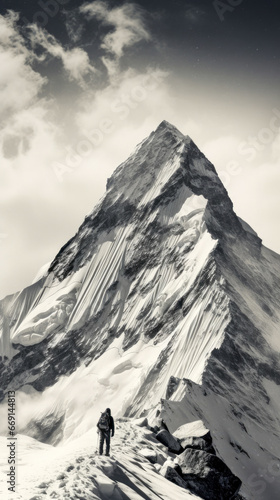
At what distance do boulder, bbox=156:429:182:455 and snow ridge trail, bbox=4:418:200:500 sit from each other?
861mm

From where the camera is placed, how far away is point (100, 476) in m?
27.2

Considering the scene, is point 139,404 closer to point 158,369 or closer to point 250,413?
point 158,369

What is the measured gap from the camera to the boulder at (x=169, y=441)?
40.9 m

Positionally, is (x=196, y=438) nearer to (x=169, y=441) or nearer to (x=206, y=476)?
(x=169, y=441)

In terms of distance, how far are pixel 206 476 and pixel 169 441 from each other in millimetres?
5468

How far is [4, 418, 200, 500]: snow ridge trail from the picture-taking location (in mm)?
24484

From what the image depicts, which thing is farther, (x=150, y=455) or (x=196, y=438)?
(x=196, y=438)

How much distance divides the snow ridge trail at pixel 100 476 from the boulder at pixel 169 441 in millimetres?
861

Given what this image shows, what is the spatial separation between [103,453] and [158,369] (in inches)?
4778

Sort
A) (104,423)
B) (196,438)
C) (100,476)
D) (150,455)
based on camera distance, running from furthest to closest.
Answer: (196,438), (150,455), (104,423), (100,476)

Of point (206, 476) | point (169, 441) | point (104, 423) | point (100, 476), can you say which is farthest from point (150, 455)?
point (100, 476)

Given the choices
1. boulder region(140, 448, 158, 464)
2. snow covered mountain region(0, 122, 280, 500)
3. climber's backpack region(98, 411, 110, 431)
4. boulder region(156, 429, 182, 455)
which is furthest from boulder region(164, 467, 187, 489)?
snow covered mountain region(0, 122, 280, 500)

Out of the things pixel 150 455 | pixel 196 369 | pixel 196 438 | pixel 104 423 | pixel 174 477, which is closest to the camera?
pixel 104 423

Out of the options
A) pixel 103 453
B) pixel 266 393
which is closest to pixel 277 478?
pixel 266 393
